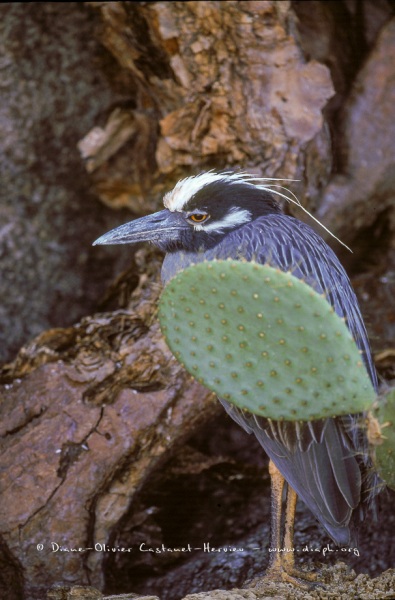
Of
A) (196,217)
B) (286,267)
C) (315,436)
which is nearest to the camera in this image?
(315,436)

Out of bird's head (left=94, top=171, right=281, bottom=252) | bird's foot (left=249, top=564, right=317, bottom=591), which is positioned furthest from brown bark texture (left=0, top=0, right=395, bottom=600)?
bird's head (left=94, top=171, right=281, bottom=252)

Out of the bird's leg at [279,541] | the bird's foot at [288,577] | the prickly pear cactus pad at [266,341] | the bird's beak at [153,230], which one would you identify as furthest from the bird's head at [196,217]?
the bird's foot at [288,577]

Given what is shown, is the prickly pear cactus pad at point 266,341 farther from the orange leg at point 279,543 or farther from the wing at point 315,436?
the orange leg at point 279,543

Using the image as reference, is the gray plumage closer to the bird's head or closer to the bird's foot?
the bird's head

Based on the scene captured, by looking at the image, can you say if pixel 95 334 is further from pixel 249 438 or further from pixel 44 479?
pixel 249 438

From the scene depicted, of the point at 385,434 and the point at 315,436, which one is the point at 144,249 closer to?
the point at 315,436

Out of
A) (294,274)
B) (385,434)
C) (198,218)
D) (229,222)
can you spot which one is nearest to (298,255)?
(294,274)
